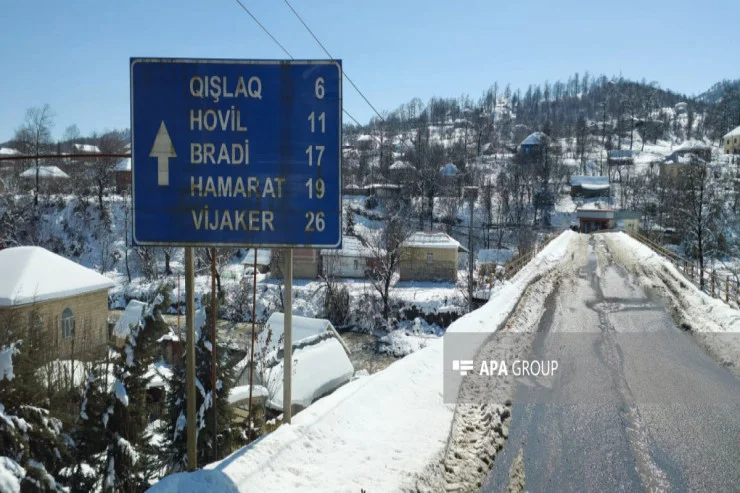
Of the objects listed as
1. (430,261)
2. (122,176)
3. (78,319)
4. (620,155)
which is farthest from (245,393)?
(620,155)

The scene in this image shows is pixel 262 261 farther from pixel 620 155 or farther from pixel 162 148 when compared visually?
pixel 620 155

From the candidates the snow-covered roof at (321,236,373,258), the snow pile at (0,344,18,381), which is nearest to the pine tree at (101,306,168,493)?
the snow pile at (0,344,18,381)

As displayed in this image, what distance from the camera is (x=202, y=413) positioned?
7.61 m

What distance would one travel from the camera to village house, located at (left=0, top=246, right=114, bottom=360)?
762 inches

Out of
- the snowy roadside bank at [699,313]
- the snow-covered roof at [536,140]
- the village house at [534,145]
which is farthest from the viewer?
the snow-covered roof at [536,140]

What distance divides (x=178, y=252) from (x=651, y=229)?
5475cm

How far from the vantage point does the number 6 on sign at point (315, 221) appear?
5.66 metres

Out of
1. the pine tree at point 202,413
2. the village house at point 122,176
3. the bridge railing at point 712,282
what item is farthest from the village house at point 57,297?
the village house at point 122,176

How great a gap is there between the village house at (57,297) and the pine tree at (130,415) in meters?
13.2

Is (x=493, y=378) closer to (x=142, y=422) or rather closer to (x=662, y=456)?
(x=662, y=456)

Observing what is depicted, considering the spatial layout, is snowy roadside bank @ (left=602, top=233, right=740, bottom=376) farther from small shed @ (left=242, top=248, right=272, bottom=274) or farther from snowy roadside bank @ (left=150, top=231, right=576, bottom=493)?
small shed @ (left=242, top=248, right=272, bottom=274)

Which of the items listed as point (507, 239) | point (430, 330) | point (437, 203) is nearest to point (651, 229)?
point (507, 239)

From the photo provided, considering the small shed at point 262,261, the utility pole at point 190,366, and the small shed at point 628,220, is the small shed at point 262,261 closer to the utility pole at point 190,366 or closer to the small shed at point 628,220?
the utility pole at point 190,366

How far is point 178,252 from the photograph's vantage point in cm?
5544
